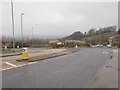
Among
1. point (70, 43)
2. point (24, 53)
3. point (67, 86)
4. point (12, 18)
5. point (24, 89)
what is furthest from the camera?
point (70, 43)

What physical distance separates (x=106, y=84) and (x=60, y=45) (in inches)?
3145

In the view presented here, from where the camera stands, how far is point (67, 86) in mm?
9133

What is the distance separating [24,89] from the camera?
849 cm

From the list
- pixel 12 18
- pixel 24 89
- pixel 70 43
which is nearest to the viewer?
pixel 24 89

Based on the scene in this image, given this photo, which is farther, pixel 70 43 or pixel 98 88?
pixel 70 43

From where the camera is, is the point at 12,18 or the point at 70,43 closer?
the point at 12,18

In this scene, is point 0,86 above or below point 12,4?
below

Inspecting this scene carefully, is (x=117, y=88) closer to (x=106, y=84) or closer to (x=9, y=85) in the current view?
(x=106, y=84)

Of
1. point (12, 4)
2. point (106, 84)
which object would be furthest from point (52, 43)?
point (106, 84)

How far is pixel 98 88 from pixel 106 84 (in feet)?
3.42

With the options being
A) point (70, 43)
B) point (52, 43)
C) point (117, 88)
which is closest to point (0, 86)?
point (117, 88)

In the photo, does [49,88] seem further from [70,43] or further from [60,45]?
[70,43]

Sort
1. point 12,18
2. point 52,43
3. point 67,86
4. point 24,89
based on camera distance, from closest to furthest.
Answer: point 24,89 → point 67,86 → point 12,18 → point 52,43

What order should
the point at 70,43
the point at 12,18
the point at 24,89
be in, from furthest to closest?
the point at 70,43, the point at 12,18, the point at 24,89
